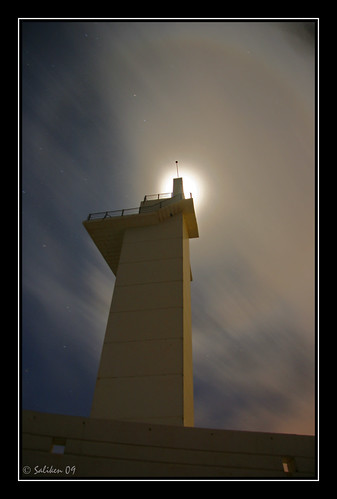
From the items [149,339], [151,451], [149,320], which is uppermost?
[149,320]

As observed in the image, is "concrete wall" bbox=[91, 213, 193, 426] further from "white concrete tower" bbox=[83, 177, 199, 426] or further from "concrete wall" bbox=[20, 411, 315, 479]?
"concrete wall" bbox=[20, 411, 315, 479]

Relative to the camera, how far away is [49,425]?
729 centimetres

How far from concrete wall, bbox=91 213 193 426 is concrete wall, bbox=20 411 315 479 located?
11.2ft

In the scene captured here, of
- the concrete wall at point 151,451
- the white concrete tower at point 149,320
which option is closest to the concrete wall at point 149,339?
the white concrete tower at point 149,320

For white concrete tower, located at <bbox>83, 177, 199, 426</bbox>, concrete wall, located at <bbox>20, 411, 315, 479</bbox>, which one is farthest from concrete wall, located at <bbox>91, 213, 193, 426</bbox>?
concrete wall, located at <bbox>20, 411, 315, 479</bbox>

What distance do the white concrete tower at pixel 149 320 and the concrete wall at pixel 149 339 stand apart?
0.10ft

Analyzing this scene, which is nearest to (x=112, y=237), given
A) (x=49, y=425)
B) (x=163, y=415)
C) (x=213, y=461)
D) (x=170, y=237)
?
(x=170, y=237)

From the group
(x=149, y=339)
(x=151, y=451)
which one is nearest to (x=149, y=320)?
(x=149, y=339)

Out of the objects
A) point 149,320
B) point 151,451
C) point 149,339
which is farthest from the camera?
point 149,320

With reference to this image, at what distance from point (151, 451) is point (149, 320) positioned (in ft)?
21.3

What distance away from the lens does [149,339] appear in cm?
1286

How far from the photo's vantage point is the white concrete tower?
444 inches

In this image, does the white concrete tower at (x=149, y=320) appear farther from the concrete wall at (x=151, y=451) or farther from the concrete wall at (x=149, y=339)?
the concrete wall at (x=151, y=451)

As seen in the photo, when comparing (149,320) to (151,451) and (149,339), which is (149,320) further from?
(151,451)
